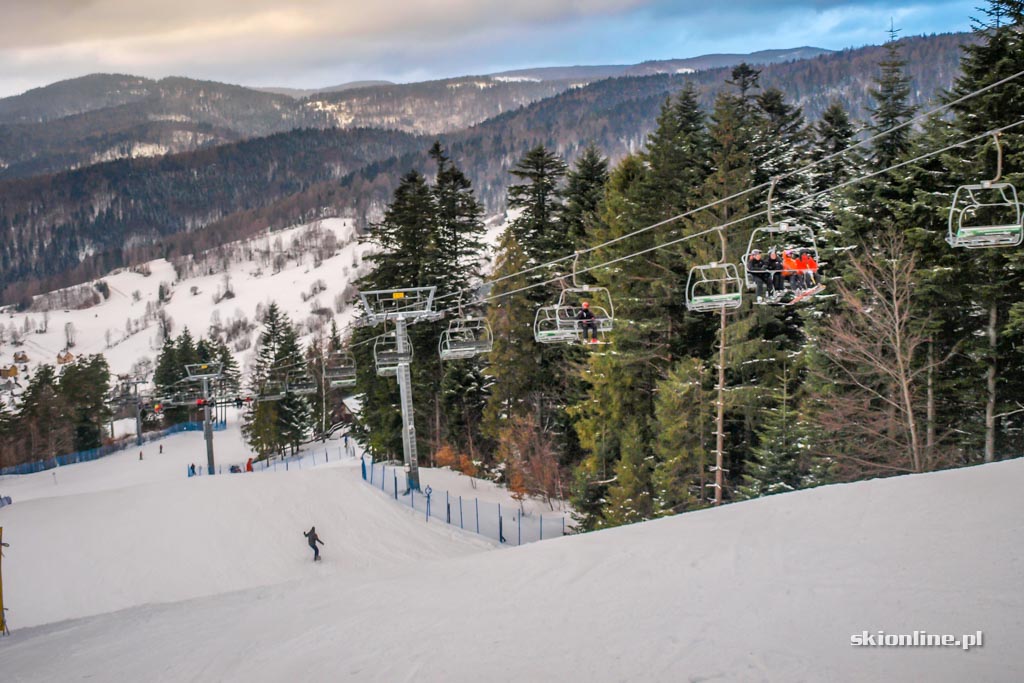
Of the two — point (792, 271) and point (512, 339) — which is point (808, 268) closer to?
point (792, 271)

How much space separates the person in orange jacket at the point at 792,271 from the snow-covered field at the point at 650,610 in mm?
3480

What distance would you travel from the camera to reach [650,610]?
915cm

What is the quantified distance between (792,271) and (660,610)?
22.4 feet

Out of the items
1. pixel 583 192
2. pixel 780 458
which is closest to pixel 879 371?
pixel 780 458

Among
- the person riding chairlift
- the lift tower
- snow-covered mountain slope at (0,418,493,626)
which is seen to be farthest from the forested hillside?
snow-covered mountain slope at (0,418,493,626)

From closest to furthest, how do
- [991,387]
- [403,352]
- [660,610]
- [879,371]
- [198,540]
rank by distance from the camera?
[660,610]
[991,387]
[879,371]
[198,540]
[403,352]

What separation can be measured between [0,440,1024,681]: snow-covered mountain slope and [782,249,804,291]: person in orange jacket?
137 inches

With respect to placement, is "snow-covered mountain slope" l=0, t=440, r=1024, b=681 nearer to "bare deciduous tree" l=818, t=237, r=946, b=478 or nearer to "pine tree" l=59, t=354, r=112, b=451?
"bare deciduous tree" l=818, t=237, r=946, b=478

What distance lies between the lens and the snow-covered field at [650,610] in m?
7.48

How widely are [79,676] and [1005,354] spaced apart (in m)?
21.2

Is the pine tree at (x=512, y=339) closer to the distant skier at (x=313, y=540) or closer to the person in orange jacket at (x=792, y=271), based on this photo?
the distant skier at (x=313, y=540)

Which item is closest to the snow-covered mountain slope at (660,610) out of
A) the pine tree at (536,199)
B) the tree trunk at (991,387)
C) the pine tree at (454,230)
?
the tree trunk at (991,387)

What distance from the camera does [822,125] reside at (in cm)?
3444

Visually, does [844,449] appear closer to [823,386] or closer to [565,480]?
[823,386]
